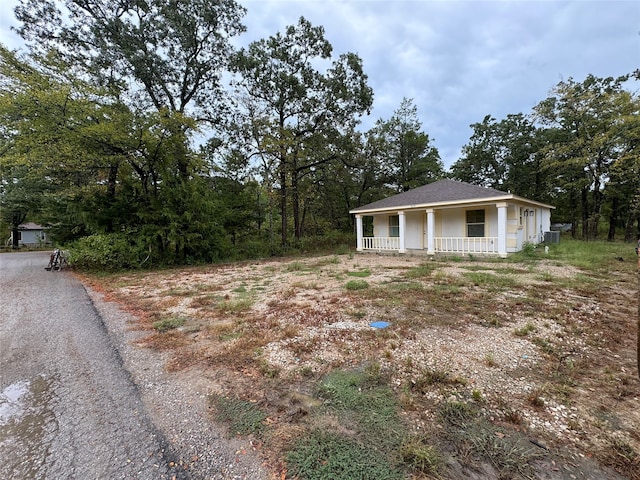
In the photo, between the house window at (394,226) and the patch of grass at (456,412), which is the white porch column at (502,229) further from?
the patch of grass at (456,412)

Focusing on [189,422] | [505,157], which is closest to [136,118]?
[189,422]

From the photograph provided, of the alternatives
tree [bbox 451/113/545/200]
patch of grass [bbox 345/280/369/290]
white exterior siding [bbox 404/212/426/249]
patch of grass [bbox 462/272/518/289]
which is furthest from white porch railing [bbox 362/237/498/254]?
tree [bbox 451/113/545/200]

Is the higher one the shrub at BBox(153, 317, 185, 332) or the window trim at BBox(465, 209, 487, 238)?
the window trim at BBox(465, 209, 487, 238)

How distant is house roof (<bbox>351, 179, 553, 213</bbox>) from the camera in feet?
34.2

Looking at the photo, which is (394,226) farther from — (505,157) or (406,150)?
(505,157)

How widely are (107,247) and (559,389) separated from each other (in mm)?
11912

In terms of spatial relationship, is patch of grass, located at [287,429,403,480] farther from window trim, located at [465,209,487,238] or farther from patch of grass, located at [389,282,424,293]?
window trim, located at [465,209,487,238]

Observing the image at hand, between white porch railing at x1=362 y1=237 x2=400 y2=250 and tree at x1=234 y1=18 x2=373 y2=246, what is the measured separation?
5.52 metres

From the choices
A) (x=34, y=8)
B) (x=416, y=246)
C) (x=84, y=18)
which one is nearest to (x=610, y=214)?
(x=416, y=246)

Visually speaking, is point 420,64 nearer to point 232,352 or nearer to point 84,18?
point 232,352

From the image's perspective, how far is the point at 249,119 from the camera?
14.8 meters

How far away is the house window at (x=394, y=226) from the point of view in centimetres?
1385

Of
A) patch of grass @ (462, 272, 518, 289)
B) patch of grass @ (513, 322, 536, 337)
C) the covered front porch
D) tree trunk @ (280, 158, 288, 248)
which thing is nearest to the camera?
patch of grass @ (513, 322, 536, 337)

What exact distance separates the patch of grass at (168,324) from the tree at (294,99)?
36.5ft
